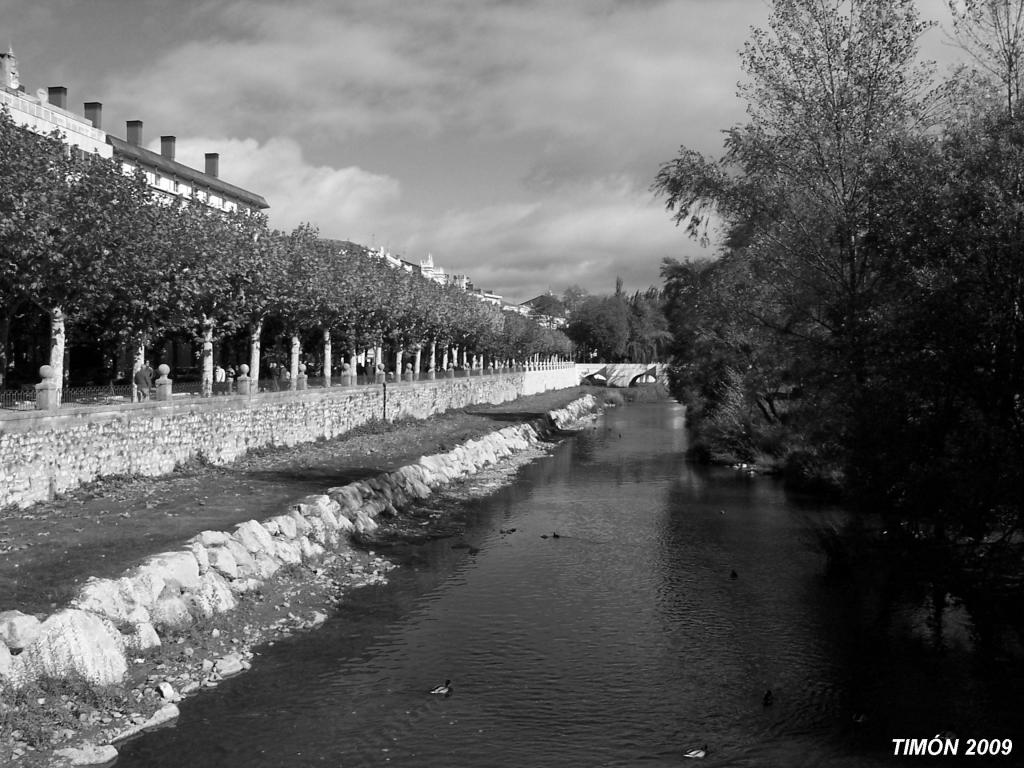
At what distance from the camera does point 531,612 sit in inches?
835

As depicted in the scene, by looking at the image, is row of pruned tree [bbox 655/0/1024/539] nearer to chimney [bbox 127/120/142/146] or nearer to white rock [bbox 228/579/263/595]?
white rock [bbox 228/579/263/595]

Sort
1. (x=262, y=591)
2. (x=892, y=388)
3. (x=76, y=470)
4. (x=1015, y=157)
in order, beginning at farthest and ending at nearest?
1. (x=76, y=470)
2. (x=262, y=591)
3. (x=892, y=388)
4. (x=1015, y=157)

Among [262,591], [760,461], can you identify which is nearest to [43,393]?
[262,591]

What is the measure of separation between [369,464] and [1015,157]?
1099 inches

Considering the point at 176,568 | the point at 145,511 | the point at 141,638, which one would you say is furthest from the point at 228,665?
the point at 145,511

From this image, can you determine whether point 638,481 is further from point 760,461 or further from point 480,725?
point 480,725

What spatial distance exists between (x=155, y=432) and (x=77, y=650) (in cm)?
1656

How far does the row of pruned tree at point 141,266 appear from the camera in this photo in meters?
27.0

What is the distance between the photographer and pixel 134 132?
74.2 metres

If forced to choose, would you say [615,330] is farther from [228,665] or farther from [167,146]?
[228,665]

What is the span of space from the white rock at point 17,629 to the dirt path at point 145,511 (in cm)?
64

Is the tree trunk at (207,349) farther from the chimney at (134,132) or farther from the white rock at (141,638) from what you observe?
the chimney at (134,132)

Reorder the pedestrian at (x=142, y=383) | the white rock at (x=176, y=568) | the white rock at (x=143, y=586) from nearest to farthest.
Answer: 1. the white rock at (x=143, y=586)
2. the white rock at (x=176, y=568)
3. the pedestrian at (x=142, y=383)

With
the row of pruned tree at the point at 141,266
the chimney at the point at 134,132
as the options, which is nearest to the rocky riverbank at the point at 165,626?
the row of pruned tree at the point at 141,266
